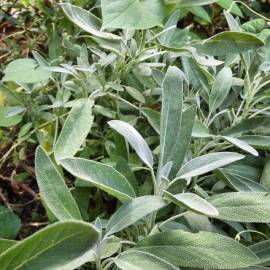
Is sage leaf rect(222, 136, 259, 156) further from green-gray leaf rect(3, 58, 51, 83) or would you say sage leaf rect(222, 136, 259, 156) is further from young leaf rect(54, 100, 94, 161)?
green-gray leaf rect(3, 58, 51, 83)

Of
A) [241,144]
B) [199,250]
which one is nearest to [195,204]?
[199,250]

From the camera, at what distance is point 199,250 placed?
53 cm

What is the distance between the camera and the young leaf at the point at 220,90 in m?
0.76

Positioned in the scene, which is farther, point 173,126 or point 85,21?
point 85,21

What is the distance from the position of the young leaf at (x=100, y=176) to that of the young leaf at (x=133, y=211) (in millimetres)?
11

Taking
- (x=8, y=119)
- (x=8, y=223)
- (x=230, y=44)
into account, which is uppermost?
(x=230, y=44)

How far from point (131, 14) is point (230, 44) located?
0.53 ft

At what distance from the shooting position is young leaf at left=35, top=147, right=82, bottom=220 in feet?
1.72

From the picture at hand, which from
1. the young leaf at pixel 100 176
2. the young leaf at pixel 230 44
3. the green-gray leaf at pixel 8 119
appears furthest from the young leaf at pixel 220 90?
the green-gray leaf at pixel 8 119

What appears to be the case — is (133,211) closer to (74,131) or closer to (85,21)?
(74,131)

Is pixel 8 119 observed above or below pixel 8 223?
above

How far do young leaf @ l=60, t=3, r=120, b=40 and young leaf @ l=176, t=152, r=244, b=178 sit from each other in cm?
27

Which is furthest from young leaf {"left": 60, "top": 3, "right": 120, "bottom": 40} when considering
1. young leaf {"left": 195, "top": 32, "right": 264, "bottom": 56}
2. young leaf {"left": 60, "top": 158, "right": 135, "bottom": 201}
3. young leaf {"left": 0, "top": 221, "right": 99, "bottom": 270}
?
young leaf {"left": 0, "top": 221, "right": 99, "bottom": 270}

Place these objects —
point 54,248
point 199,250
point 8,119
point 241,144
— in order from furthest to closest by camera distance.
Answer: point 8,119 < point 241,144 < point 199,250 < point 54,248
